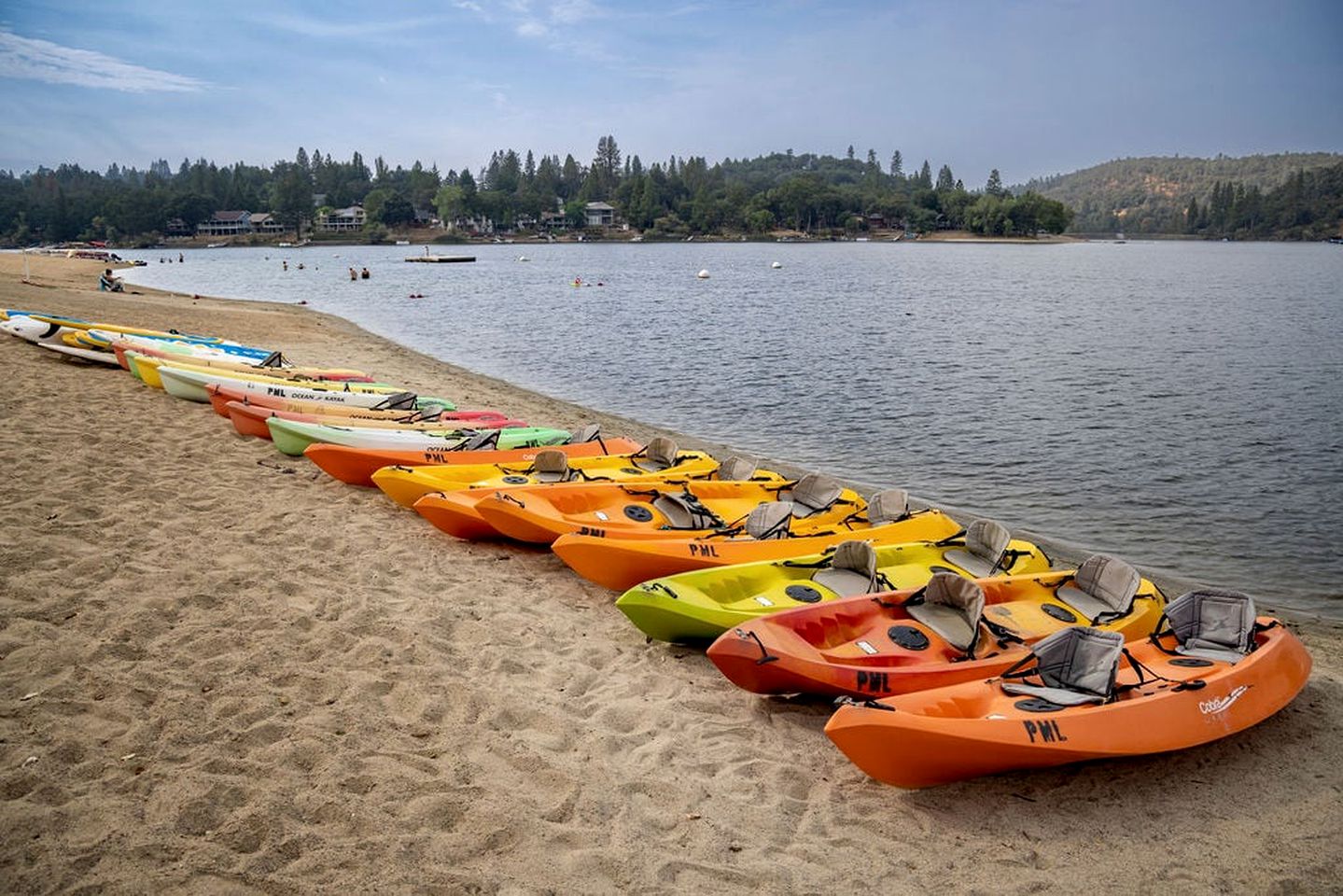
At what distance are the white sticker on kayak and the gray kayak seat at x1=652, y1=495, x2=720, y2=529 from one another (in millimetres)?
3873

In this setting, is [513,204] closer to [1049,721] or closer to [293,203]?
[293,203]

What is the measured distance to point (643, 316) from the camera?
3644 centimetres

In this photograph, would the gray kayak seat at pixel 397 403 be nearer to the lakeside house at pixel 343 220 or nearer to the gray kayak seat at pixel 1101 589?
the gray kayak seat at pixel 1101 589

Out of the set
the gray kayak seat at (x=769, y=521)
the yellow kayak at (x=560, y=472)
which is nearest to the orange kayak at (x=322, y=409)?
the yellow kayak at (x=560, y=472)

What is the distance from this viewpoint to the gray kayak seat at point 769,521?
7.22m

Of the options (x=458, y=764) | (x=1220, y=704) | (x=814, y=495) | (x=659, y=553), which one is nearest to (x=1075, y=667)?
(x=1220, y=704)

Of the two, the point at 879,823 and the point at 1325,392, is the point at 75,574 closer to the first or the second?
the point at 879,823

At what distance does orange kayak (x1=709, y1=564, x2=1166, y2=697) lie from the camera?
5.02 metres

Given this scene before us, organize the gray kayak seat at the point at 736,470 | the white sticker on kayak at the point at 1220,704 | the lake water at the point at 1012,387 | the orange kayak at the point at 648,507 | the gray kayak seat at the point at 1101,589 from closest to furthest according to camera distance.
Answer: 1. the white sticker on kayak at the point at 1220,704
2. the gray kayak seat at the point at 1101,589
3. the orange kayak at the point at 648,507
4. the gray kayak seat at the point at 736,470
5. the lake water at the point at 1012,387

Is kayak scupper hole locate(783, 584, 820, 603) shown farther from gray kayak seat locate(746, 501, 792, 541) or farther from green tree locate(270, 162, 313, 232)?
green tree locate(270, 162, 313, 232)

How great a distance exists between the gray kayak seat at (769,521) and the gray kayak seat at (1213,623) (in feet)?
9.46

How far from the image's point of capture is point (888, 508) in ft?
26.2

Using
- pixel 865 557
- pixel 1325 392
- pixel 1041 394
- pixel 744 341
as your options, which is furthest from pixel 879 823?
pixel 744 341

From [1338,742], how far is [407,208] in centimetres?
15709
